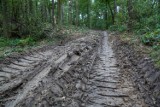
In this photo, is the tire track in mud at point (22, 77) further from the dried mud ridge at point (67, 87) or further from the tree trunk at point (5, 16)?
the tree trunk at point (5, 16)

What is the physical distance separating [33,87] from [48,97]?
0.68 m

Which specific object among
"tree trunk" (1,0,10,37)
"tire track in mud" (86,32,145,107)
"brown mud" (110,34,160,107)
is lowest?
"tire track in mud" (86,32,145,107)

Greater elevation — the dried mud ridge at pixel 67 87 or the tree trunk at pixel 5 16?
the tree trunk at pixel 5 16

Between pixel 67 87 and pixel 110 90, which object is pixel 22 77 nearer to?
pixel 67 87

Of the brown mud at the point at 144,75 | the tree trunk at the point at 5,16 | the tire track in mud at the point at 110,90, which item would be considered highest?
the tree trunk at the point at 5,16

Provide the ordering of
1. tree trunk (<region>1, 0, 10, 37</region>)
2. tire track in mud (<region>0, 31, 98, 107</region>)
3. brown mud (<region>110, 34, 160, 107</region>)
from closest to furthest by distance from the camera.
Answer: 1. tire track in mud (<region>0, 31, 98, 107</region>)
2. brown mud (<region>110, 34, 160, 107</region>)
3. tree trunk (<region>1, 0, 10, 37</region>)

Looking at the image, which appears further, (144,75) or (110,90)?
(144,75)

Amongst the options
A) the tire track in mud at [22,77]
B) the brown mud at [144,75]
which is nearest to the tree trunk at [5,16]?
the tire track in mud at [22,77]

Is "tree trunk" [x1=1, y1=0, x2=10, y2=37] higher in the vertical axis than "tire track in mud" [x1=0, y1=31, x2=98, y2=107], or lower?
higher

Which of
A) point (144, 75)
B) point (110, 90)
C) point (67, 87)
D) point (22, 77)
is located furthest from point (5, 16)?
point (110, 90)

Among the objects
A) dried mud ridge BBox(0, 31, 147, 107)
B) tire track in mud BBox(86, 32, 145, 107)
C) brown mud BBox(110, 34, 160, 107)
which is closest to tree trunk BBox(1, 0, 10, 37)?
dried mud ridge BBox(0, 31, 147, 107)

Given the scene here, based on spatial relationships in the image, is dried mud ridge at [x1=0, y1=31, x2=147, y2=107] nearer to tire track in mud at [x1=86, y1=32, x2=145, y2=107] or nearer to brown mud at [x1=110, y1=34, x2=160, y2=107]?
tire track in mud at [x1=86, y1=32, x2=145, y2=107]

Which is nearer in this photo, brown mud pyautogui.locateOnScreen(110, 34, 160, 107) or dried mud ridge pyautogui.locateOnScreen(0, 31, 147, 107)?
dried mud ridge pyautogui.locateOnScreen(0, 31, 147, 107)

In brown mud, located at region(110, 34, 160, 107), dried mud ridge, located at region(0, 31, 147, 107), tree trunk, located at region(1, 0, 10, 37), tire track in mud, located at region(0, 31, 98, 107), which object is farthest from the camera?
tree trunk, located at region(1, 0, 10, 37)
